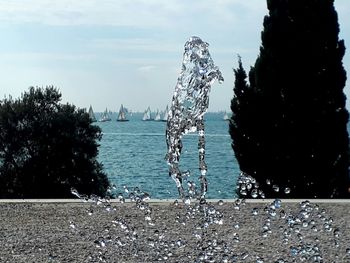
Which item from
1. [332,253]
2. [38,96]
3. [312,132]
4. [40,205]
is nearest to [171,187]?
[38,96]

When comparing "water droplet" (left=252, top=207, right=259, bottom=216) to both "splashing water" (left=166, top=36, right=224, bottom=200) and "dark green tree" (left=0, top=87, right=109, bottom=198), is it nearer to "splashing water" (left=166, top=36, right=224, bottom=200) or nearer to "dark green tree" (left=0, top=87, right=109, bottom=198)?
"splashing water" (left=166, top=36, right=224, bottom=200)

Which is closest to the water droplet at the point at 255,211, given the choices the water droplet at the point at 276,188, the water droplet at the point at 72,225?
the water droplet at the point at 72,225

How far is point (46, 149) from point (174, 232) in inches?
271

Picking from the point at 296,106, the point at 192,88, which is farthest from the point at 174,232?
the point at 296,106

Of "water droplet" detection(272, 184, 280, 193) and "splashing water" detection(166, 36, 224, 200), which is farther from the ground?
"splashing water" detection(166, 36, 224, 200)

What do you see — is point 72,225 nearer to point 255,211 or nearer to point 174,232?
point 174,232

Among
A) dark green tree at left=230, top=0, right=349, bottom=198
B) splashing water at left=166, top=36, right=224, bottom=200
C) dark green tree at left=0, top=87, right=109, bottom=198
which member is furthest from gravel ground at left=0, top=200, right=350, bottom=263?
dark green tree at left=0, top=87, right=109, bottom=198

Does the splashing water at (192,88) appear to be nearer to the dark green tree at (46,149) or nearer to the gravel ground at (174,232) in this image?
the gravel ground at (174,232)

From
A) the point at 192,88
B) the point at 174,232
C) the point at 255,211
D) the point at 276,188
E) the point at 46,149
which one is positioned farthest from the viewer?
the point at 46,149

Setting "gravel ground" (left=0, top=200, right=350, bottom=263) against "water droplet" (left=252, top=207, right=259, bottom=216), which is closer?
"gravel ground" (left=0, top=200, right=350, bottom=263)

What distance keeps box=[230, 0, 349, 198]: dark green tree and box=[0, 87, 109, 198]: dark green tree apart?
3.28m

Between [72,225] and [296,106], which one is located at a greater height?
[296,106]

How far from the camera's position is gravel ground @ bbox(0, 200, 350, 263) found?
5773 mm

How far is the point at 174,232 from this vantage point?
6.25 metres
